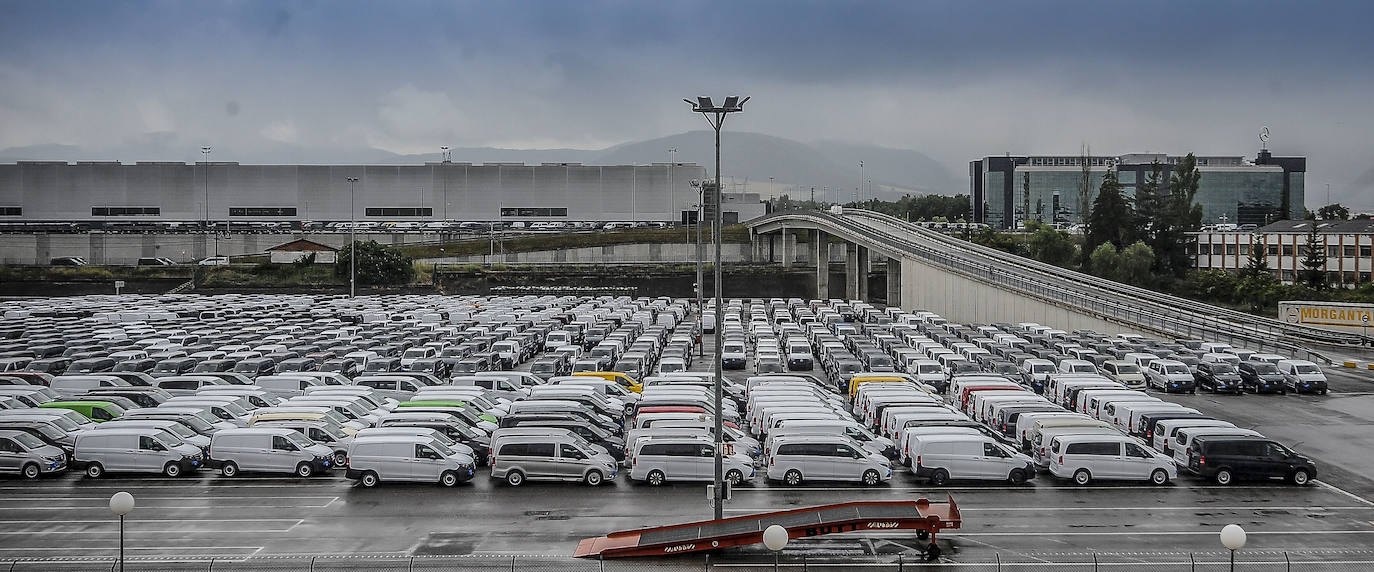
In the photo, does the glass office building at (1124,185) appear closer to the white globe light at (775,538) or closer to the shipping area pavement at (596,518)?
the shipping area pavement at (596,518)

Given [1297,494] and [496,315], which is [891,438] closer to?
[1297,494]

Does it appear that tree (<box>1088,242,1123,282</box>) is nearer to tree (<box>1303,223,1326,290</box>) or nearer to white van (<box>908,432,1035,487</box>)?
tree (<box>1303,223,1326,290</box>)

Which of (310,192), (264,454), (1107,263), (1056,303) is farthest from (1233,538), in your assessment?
(310,192)

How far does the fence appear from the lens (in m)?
15.3

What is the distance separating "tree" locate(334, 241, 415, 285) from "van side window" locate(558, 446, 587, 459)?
2616 inches

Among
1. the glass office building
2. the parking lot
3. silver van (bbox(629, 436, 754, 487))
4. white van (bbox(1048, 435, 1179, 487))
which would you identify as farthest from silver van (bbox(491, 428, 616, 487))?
the glass office building

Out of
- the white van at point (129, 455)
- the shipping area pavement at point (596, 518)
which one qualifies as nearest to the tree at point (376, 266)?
the white van at point (129, 455)

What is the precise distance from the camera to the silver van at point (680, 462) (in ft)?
68.4

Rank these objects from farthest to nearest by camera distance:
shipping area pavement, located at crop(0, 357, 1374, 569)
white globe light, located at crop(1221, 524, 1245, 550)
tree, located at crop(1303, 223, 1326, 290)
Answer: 1. tree, located at crop(1303, 223, 1326, 290)
2. shipping area pavement, located at crop(0, 357, 1374, 569)
3. white globe light, located at crop(1221, 524, 1245, 550)

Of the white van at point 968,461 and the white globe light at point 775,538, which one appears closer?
the white globe light at point 775,538

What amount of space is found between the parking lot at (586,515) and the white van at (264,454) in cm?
25

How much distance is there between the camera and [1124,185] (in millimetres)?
157625

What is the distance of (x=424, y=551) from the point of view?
16.4 meters

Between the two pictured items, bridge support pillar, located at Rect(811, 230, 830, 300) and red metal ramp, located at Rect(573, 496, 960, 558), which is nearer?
red metal ramp, located at Rect(573, 496, 960, 558)
